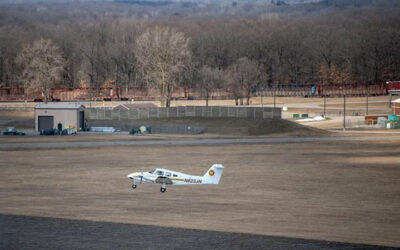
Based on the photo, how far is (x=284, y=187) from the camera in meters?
46.8

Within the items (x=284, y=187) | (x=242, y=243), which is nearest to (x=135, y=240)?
(x=242, y=243)

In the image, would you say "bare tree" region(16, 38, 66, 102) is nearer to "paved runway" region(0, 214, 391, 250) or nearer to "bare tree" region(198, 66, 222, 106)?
"bare tree" region(198, 66, 222, 106)

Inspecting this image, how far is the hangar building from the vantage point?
90.4 m

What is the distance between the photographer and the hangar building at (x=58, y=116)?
297 ft

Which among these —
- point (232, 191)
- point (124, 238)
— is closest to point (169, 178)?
point (232, 191)

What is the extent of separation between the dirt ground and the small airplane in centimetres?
64

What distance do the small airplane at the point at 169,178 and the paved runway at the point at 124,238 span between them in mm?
9149

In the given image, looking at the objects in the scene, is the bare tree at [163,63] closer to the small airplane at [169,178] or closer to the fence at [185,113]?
the fence at [185,113]

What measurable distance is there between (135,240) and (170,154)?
33.2m

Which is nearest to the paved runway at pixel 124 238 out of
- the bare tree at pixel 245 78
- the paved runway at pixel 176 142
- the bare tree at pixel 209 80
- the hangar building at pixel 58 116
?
the paved runway at pixel 176 142

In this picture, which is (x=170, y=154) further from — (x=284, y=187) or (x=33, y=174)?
(x=284, y=187)

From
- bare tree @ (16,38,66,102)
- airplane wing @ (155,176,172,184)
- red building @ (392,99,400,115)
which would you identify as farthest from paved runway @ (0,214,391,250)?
bare tree @ (16,38,66,102)

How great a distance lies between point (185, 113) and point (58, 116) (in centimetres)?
2012

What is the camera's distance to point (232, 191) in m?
44.8
